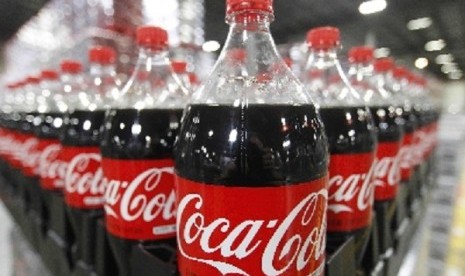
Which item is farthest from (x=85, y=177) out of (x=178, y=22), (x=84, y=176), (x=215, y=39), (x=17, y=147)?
(x=178, y=22)

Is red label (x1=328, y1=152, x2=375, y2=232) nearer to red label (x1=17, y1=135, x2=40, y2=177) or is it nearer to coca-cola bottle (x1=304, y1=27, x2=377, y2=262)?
coca-cola bottle (x1=304, y1=27, x2=377, y2=262)

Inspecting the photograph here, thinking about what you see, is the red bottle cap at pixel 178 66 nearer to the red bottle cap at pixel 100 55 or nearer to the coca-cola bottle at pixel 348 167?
the red bottle cap at pixel 100 55

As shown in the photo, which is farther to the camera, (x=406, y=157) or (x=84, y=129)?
(x=406, y=157)

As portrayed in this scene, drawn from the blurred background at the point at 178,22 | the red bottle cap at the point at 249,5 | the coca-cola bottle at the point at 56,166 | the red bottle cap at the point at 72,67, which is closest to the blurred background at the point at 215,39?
the blurred background at the point at 178,22

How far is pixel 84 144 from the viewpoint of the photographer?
0.89m

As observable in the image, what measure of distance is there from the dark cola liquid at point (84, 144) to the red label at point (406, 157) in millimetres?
832

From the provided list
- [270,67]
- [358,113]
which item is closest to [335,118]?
[358,113]

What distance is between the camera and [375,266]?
33.8 inches

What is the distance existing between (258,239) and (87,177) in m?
0.54

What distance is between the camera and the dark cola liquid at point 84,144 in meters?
0.86

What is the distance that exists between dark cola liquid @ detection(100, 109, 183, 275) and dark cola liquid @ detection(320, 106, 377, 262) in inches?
10.7

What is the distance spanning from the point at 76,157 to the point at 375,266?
2.25ft

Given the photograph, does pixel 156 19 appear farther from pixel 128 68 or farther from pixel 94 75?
pixel 94 75

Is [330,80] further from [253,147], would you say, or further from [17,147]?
[17,147]
